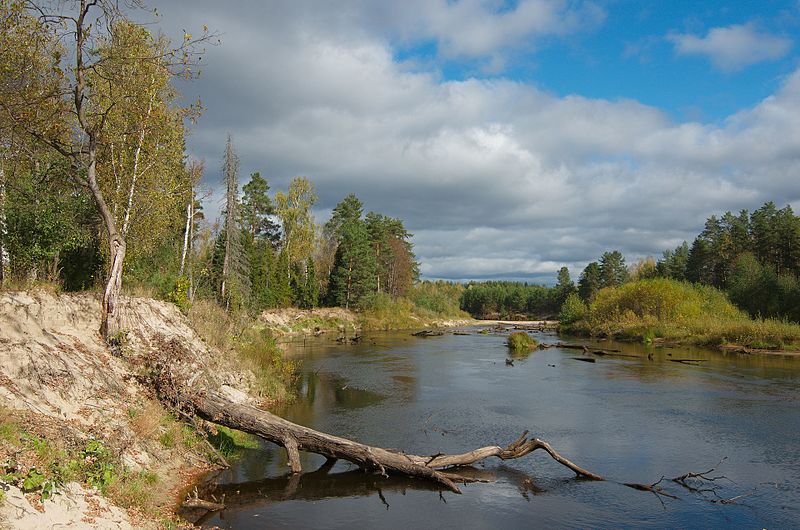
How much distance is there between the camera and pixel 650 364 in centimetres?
3547

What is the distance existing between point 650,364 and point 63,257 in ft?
109

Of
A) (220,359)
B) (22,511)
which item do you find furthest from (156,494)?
(220,359)

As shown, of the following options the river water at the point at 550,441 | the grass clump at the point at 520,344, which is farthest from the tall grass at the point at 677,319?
the grass clump at the point at 520,344

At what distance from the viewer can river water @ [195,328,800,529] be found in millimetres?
11062

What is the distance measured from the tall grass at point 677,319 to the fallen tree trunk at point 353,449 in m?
38.9

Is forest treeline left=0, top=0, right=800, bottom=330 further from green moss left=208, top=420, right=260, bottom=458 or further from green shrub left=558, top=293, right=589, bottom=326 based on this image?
green shrub left=558, top=293, right=589, bottom=326

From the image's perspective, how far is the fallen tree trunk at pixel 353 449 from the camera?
12719 millimetres

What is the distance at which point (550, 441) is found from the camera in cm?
1652

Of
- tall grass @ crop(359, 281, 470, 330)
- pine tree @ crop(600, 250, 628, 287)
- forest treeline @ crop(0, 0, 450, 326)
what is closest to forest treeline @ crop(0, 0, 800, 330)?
forest treeline @ crop(0, 0, 450, 326)

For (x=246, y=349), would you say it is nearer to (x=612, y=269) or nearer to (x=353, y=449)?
(x=353, y=449)

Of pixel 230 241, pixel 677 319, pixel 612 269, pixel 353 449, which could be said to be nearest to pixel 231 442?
pixel 353 449

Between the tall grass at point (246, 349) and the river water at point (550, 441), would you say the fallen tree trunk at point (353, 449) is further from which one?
the tall grass at point (246, 349)

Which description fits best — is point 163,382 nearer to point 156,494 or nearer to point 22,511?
point 156,494

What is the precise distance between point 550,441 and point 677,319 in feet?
149
